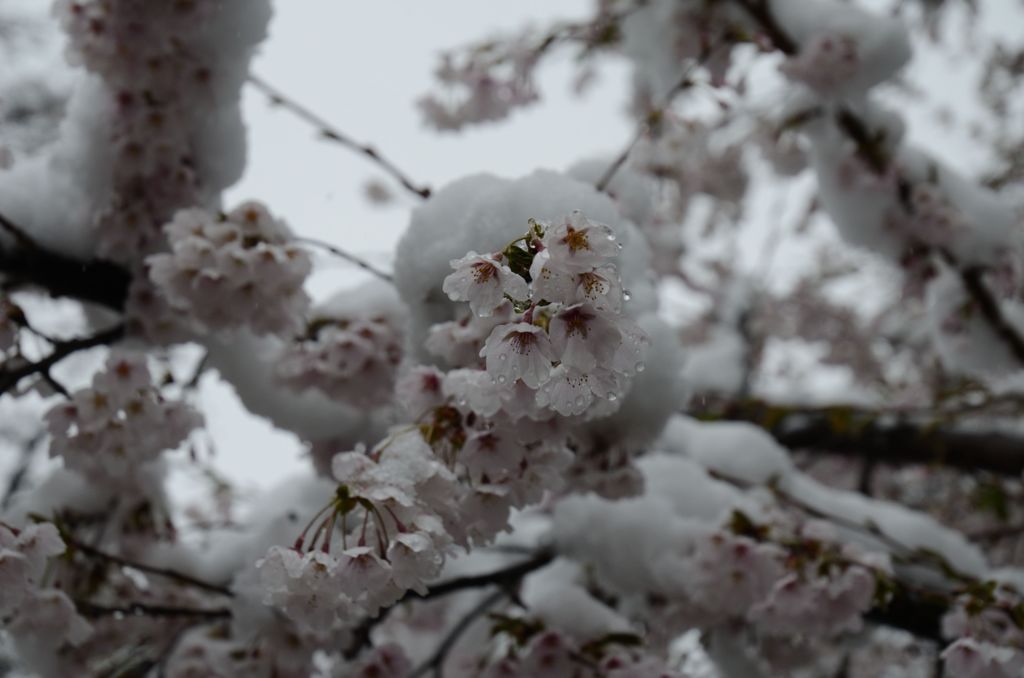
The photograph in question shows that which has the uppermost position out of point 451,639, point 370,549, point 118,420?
point 118,420

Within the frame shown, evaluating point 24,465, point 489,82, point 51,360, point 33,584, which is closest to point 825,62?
point 489,82

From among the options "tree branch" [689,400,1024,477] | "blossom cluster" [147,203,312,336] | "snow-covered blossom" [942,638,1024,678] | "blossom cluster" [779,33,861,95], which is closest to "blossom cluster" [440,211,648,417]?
"blossom cluster" [147,203,312,336]

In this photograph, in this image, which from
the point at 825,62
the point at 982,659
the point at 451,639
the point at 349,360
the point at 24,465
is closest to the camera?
the point at 982,659

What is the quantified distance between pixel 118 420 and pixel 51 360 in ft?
0.57

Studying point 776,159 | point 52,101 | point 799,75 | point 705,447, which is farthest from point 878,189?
point 52,101

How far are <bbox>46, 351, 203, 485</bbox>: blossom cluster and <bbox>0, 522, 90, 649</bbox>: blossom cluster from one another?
254mm

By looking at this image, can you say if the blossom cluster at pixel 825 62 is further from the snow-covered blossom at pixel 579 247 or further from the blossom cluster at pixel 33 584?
the blossom cluster at pixel 33 584

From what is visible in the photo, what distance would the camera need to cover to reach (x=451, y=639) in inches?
79.8

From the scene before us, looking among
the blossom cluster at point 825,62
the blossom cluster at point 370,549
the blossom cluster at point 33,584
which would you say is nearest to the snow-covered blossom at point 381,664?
the blossom cluster at point 33,584

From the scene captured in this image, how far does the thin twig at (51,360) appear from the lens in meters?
1.42

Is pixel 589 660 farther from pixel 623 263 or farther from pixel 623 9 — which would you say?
pixel 623 9

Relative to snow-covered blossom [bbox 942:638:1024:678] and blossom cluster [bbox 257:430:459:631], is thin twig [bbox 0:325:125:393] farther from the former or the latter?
snow-covered blossom [bbox 942:638:1024:678]

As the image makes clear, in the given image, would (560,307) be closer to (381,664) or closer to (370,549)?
(370,549)

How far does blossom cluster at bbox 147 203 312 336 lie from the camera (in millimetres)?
1457
